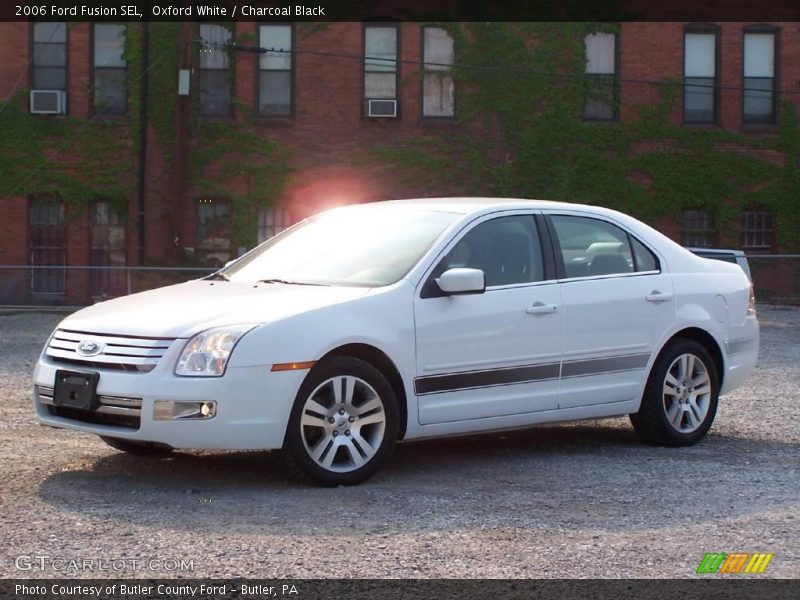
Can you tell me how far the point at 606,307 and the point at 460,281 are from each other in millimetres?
1378

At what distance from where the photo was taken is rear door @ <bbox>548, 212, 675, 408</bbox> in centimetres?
894

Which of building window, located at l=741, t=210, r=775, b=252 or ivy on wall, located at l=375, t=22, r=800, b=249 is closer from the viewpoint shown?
ivy on wall, located at l=375, t=22, r=800, b=249

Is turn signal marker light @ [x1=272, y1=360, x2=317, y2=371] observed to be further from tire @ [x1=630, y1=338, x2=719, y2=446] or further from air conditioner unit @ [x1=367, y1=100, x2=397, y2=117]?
air conditioner unit @ [x1=367, y1=100, x2=397, y2=117]

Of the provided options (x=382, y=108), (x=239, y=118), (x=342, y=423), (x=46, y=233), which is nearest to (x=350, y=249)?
(x=342, y=423)

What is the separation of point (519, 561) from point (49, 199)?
2747 cm

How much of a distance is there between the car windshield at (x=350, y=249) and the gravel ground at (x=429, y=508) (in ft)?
3.82

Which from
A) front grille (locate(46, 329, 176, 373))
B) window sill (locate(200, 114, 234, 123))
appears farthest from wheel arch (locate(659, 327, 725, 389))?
window sill (locate(200, 114, 234, 123))

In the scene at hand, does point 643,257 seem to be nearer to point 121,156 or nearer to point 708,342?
point 708,342

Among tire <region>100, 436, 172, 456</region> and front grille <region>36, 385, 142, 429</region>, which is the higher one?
front grille <region>36, 385, 142, 429</region>

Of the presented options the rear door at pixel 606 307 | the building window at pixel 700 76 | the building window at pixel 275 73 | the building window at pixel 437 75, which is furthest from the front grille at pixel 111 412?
the building window at pixel 700 76

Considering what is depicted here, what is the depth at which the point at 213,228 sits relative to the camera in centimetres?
3188

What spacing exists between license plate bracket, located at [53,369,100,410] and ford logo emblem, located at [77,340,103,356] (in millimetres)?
111

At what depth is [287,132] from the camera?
3184 cm
